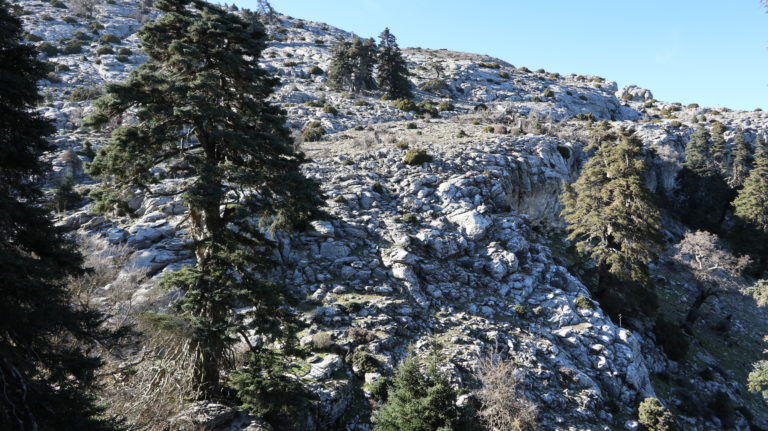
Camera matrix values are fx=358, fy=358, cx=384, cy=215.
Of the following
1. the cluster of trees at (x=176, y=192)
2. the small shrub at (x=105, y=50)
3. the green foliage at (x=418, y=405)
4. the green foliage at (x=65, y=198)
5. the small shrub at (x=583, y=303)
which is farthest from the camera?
the small shrub at (x=105, y=50)

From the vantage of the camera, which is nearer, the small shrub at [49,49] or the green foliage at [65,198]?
the green foliage at [65,198]

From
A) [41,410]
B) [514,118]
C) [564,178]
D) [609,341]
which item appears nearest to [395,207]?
[609,341]

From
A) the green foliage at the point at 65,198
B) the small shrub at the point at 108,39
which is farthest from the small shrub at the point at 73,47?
the green foliage at the point at 65,198

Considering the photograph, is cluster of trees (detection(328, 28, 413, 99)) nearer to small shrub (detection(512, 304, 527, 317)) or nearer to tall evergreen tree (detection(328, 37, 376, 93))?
tall evergreen tree (detection(328, 37, 376, 93))

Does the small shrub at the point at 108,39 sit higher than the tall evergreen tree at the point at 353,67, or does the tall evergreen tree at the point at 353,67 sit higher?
the tall evergreen tree at the point at 353,67

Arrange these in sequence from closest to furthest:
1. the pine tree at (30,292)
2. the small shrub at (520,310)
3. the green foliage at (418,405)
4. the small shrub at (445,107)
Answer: the pine tree at (30,292) → the green foliage at (418,405) → the small shrub at (520,310) → the small shrub at (445,107)

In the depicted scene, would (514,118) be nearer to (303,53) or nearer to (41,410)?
(303,53)

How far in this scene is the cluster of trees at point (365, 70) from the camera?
51281 millimetres

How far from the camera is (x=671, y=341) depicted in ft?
73.7

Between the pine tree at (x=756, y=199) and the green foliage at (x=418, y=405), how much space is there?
49.5 metres

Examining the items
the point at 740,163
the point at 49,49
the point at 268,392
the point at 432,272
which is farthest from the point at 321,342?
the point at 740,163

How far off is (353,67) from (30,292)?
51946 millimetres

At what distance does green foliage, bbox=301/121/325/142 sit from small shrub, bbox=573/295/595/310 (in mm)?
25871

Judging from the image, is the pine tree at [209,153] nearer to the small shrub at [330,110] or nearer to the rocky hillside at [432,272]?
the rocky hillside at [432,272]
